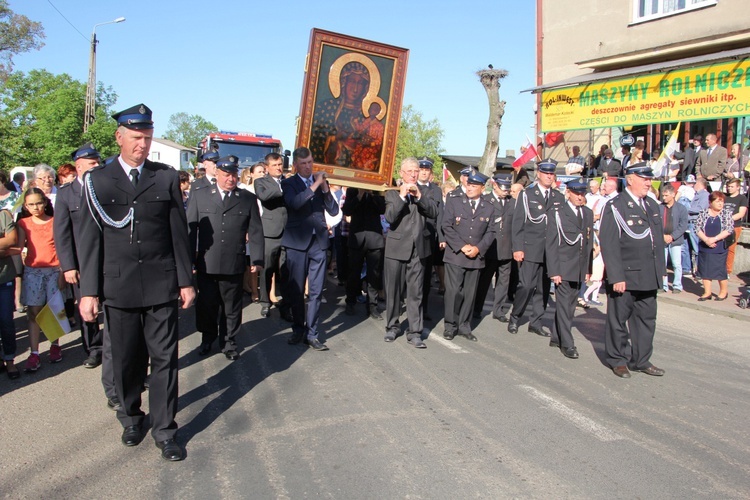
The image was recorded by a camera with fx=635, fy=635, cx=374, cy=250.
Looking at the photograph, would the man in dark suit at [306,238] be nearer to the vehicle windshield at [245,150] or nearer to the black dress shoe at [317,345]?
the black dress shoe at [317,345]

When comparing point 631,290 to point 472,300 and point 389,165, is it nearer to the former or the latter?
point 472,300

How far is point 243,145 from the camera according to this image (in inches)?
830

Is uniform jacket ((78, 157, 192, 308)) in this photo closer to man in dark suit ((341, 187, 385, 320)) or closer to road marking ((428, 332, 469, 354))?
road marking ((428, 332, 469, 354))

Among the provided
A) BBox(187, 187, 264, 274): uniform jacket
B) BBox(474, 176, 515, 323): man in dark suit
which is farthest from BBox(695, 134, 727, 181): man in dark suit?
BBox(187, 187, 264, 274): uniform jacket

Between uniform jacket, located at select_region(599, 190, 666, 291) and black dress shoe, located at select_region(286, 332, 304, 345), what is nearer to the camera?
uniform jacket, located at select_region(599, 190, 666, 291)

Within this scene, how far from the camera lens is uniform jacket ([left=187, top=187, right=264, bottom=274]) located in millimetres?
6699

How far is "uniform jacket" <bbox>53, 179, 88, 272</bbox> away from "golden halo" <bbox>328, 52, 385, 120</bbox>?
2964mm

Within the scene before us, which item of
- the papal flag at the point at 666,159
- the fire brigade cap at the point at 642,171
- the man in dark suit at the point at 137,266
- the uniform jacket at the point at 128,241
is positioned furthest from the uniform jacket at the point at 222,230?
the papal flag at the point at 666,159

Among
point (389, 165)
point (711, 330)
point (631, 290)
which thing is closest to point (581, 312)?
point (711, 330)

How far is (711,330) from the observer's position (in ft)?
29.7

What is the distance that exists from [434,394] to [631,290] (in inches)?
94.3

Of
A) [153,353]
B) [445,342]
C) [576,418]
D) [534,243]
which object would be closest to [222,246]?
[153,353]

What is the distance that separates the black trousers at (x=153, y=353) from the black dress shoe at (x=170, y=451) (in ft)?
0.14

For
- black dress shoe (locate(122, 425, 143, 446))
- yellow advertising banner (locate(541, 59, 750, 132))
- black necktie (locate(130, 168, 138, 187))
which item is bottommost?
black dress shoe (locate(122, 425, 143, 446))
